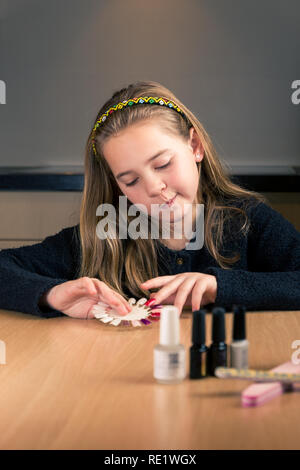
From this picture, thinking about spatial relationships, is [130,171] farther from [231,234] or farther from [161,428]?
[161,428]

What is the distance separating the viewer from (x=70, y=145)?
205 centimetres

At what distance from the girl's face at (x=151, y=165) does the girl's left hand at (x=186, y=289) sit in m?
0.25

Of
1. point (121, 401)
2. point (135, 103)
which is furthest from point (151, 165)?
point (121, 401)

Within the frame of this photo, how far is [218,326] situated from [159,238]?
73 centimetres

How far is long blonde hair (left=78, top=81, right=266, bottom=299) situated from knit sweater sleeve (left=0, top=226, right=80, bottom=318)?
5 centimetres

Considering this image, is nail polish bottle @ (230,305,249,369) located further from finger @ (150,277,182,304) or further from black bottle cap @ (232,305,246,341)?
finger @ (150,277,182,304)

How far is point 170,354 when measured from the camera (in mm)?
757

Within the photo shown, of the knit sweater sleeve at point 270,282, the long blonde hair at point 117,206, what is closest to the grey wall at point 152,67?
the long blonde hair at point 117,206

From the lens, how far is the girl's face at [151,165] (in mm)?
1289

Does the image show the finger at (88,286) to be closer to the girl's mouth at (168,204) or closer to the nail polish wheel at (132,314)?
the nail polish wheel at (132,314)

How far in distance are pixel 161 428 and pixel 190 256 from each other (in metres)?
0.85

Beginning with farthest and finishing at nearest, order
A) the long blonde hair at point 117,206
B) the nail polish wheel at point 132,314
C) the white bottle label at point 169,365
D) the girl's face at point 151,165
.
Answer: the long blonde hair at point 117,206 < the girl's face at point 151,165 < the nail polish wheel at point 132,314 < the white bottle label at point 169,365

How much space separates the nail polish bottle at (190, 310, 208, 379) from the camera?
30.5 inches

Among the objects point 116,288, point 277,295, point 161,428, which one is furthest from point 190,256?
point 161,428
